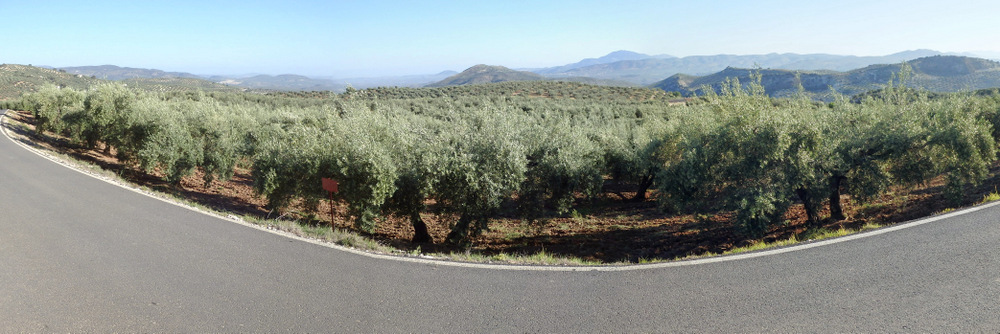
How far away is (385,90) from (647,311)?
63.0 m

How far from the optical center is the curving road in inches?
201

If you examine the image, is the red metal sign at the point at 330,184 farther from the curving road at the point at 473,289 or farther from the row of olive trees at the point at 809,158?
the row of olive trees at the point at 809,158

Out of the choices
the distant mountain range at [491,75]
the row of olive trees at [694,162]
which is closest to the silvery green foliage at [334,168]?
the row of olive trees at [694,162]

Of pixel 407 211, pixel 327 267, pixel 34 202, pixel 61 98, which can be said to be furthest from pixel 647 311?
pixel 61 98

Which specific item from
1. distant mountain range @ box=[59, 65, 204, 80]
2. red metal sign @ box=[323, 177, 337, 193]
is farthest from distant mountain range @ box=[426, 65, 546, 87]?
red metal sign @ box=[323, 177, 337, 193]

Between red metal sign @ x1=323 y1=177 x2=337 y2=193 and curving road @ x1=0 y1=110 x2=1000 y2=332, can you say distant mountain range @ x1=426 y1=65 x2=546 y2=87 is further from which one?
curving road @ x1=0 y1=110 x2=1000 y2=332

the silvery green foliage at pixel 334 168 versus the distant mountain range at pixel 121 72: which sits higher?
the distant mountain range at pixel 121 72

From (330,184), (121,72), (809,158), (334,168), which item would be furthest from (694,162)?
(121,72)

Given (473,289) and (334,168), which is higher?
(334,168)

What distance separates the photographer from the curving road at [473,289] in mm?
5105

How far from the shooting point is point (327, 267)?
700 cm

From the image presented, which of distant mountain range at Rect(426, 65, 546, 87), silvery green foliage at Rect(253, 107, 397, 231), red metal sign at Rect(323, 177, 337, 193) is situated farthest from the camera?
distant mountain range at Rect(426, 65, 546, 87)

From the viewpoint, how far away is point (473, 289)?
20.0ft

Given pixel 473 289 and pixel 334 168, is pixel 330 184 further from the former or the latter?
pixel 473 289
